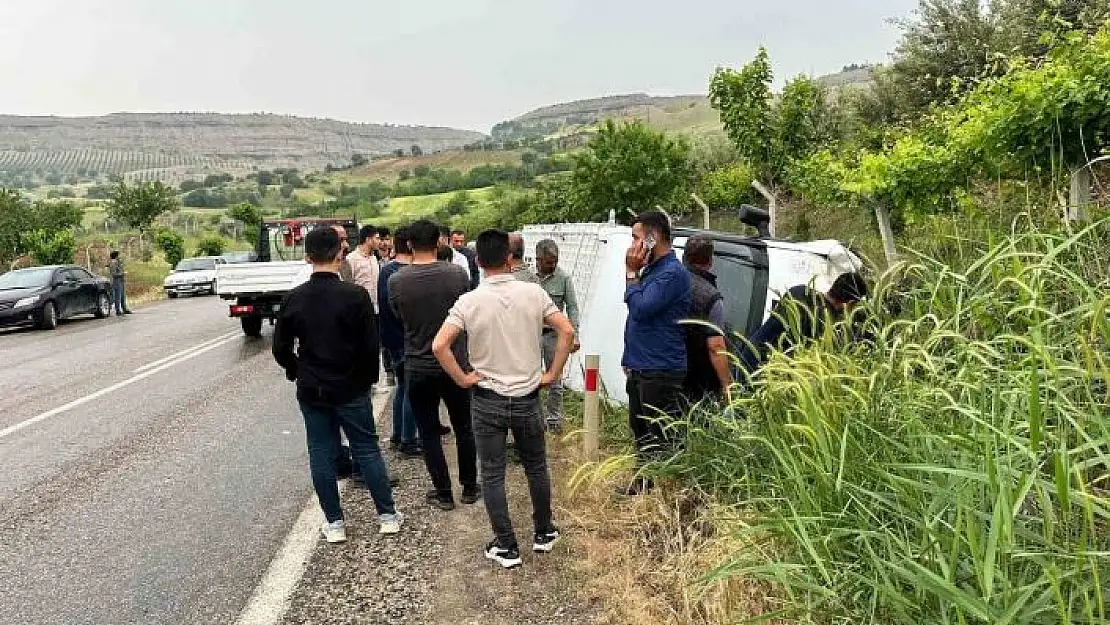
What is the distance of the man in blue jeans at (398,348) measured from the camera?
6.60m

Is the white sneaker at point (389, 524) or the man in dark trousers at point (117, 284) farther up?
the man in dark trousers at point (117, 284)

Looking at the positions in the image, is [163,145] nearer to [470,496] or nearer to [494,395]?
[470,496]

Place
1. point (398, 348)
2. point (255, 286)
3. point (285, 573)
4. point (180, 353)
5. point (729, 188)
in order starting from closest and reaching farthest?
1. point (285, 573)
2. point (398, 348)
3. point (180, 353)
4. point (255, 286)
5. point (729, 188)

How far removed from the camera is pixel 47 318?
1764 centimetres

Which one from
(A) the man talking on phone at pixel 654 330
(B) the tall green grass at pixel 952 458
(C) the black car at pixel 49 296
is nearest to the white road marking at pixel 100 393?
(C) the black car at pixel 49 296

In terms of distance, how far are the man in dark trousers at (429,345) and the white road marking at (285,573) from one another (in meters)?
0.83

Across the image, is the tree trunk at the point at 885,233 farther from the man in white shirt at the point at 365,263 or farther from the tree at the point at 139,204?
the tree at the point at 139,204

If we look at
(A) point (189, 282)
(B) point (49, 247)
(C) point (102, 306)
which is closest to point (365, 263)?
(C) point (102, 306)

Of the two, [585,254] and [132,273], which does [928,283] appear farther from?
[132,273]

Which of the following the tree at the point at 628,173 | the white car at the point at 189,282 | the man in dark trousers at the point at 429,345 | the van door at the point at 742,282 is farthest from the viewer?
the tree at the point at 628,173

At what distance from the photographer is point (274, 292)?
13828 millimetres

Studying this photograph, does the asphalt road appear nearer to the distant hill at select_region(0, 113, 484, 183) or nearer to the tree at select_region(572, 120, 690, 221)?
the tree at select_region(572, 120, 690, 221)

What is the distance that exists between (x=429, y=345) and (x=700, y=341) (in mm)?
1736

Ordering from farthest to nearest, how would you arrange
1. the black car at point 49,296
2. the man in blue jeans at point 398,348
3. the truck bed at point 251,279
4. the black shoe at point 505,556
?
the black car at point 49,296 → the truck bed at point 251,279 → the man in blue jeans at point 398,348 → the black shoe at point 505,556
